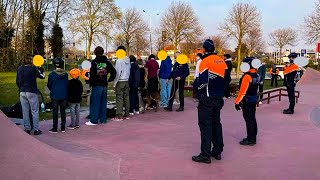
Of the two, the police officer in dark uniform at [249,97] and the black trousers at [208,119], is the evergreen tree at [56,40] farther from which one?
the black trousers at [208,119]

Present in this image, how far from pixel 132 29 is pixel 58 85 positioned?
42.1m

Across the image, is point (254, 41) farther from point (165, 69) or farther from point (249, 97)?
point (249, 97)

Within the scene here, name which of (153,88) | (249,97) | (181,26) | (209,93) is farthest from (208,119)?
(181,26)

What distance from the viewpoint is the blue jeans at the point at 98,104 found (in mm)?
9016

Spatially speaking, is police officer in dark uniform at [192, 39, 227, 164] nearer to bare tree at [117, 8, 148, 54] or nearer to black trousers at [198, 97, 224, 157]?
black trousers at [198, 97, 224, 157]

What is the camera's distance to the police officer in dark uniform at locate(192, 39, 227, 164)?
5.88 m

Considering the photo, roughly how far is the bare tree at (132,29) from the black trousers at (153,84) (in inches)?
1411

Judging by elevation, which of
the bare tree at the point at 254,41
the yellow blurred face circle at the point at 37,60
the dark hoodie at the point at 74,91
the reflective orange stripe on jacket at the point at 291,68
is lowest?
the dark hoodie at the point at 74,91

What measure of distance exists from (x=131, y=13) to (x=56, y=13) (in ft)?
30.9

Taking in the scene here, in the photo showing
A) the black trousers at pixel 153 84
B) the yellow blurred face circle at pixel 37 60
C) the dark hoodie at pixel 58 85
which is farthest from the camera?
the black trousers at pixel 153 84

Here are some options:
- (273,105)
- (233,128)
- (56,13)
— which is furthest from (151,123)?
(56,13)

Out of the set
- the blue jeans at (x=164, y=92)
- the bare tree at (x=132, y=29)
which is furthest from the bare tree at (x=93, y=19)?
the blue jeans at (x=164, y=92)

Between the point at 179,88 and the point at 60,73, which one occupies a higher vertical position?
the point at 60,73

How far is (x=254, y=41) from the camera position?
45.7 metres
